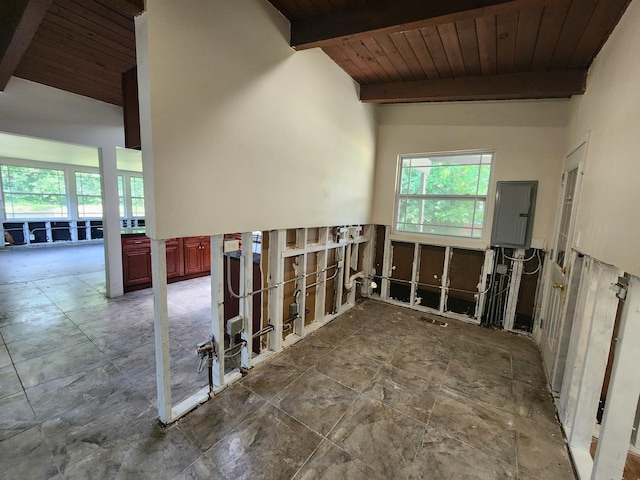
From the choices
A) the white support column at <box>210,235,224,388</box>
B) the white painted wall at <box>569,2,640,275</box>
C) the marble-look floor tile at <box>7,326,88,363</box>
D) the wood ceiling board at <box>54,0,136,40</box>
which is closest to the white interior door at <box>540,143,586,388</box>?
the white painted wall at <box>569,2,640,275</box>

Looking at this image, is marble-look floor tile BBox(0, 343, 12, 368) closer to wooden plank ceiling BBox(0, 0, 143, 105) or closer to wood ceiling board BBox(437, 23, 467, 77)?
wooden plank ceiling BBox(0, 0, 143, 105)

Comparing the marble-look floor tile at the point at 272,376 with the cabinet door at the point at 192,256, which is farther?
the cabinet door at the point at 192,256

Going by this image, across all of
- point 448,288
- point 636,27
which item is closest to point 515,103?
point 636,27

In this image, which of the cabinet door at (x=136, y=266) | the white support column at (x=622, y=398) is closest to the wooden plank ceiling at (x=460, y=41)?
the white support column at (x=622, y=398)

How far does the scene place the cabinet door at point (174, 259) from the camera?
4.94 metres

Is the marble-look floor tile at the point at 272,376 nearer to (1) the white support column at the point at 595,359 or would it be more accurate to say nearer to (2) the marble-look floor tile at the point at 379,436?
(2) the marble-look floor tile at the point at 379,436

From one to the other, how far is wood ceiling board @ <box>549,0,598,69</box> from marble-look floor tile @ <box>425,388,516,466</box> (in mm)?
3081

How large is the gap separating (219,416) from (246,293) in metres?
0.93

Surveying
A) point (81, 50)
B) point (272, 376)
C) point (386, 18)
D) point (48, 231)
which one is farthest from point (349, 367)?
point (48, 231)

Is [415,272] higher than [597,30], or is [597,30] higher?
[597,30]

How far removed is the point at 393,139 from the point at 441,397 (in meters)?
3.53

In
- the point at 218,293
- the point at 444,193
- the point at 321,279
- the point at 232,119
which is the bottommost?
the point at 321,279

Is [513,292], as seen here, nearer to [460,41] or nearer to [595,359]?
[595,359]

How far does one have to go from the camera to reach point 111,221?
161 inches
